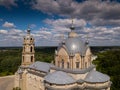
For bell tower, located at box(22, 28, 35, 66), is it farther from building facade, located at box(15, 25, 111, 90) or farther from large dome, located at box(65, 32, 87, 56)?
large dome, located at box(65, 32, 87, 56)

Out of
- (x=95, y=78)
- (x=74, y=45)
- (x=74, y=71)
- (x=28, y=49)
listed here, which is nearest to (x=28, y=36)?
(x=28, y=49)

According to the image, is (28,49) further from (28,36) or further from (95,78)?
(95,78)

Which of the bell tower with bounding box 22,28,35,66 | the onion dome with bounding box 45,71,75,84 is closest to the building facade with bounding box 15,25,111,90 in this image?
the onion dome with bounding box 45,71,75,84

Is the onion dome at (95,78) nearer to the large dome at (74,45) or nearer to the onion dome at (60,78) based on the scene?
the onion dome at (60,78)

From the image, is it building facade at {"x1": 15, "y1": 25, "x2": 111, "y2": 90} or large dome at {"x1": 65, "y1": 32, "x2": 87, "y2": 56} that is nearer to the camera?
building facade at {"x1": 15, "y1": 25, "x2": 111, "y2": 90}

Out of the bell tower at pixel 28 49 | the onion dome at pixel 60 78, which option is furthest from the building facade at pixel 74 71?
the bell tower at pixel 28 49

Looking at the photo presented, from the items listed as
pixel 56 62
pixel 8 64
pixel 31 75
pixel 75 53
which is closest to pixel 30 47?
pixel 31 75
